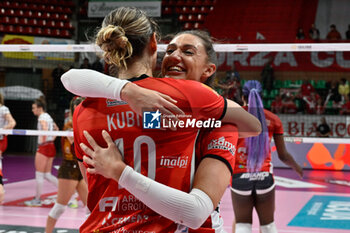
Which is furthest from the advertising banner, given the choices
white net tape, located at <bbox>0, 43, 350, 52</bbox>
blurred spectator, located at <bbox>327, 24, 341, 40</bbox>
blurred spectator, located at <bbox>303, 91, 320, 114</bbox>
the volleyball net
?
white net tape, located at <bbox>0, 43, 350, 52</bbox>

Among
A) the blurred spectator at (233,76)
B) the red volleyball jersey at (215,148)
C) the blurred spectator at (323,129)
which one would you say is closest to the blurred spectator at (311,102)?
the blurred spectator at (323,129)

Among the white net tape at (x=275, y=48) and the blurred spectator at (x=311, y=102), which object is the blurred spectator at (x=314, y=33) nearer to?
the blurred spectator at (x=311, y=102)

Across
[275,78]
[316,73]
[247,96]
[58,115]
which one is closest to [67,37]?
[58,115]

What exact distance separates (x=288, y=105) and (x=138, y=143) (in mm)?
11747

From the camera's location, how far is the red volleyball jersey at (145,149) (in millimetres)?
1523

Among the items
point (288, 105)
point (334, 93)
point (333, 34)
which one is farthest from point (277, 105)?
point (333, 34)

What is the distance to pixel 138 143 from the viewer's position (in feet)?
4.99

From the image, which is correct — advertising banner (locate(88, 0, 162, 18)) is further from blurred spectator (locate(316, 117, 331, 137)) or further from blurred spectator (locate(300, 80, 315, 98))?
blurred spectator (locate(316, 117, 331, 137))

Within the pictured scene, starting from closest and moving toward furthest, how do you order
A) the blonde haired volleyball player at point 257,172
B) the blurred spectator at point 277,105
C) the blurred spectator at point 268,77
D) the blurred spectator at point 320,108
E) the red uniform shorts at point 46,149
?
the blonde haired volleyball player at point 257,172
the red uniform shorts at point 46,149
the blurred spectator at point 320,108
the blurred spectator at point 277,105
the blurred spectator at point 268,77

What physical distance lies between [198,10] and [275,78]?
5313mm

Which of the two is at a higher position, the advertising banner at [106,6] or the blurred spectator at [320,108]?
the advertising banner at [106,6]

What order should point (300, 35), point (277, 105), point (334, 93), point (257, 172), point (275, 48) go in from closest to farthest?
1. point (257, 172)
2. point (275, 48)
3. point (277, 105)
4. point (334, 93)
5. point (300, 35)

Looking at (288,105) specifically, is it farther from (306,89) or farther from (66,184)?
(66,184)

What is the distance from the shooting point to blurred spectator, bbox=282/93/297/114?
1250 cm
